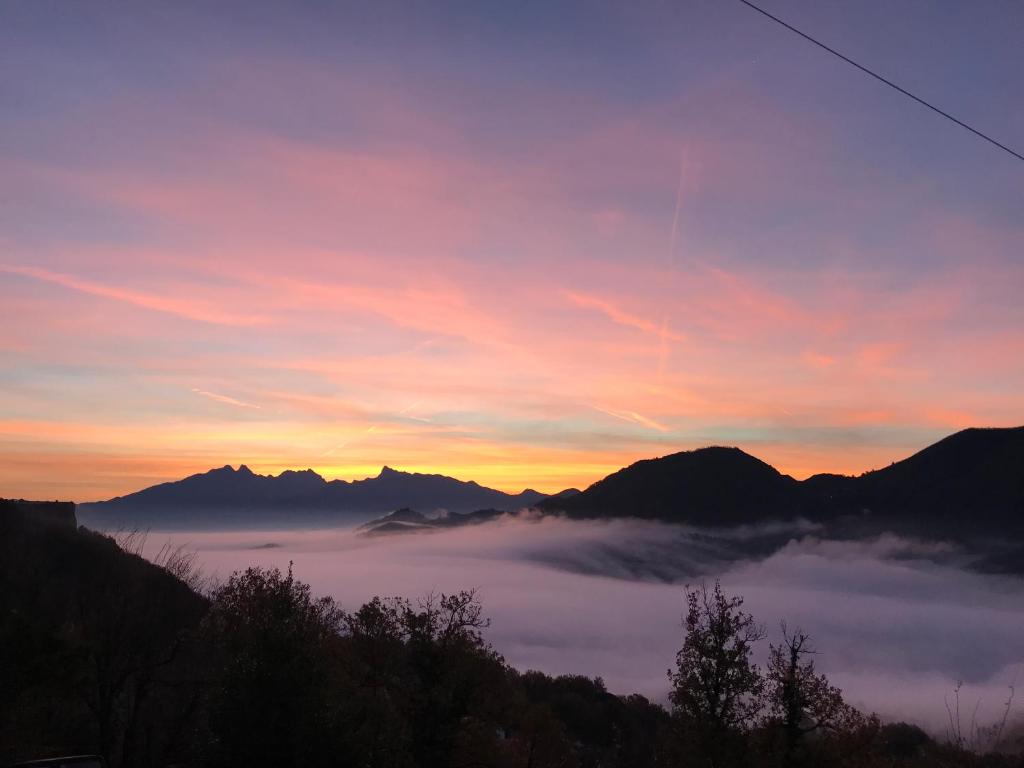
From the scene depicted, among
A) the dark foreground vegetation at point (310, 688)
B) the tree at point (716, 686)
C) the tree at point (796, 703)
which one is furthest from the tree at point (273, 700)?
the tree at point (796, 703)

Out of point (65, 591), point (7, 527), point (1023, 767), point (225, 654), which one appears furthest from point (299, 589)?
point (1023, 767)

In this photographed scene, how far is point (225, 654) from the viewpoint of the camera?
1687 inches

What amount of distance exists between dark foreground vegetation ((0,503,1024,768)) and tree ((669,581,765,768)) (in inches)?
3.8

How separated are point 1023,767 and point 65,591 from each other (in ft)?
327

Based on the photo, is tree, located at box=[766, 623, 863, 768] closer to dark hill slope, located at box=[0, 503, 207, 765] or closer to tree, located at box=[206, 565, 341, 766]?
tree, located at box=[206, 565, 341, 766]

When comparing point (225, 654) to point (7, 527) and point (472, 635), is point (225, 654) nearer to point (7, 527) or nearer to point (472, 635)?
point (472, 635)

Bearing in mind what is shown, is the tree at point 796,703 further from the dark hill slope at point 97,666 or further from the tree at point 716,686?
the dark hill slope at point 97,666

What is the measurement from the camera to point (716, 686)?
49625 millimetres

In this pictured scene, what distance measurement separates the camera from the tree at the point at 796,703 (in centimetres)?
4756

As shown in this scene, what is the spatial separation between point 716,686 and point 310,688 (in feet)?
88.5

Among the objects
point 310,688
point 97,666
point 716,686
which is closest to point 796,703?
point 716,686

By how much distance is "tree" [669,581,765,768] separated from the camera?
48156mm

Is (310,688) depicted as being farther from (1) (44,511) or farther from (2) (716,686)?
(1) (44,511)

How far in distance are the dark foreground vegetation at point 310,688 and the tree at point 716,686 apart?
0.31ft
